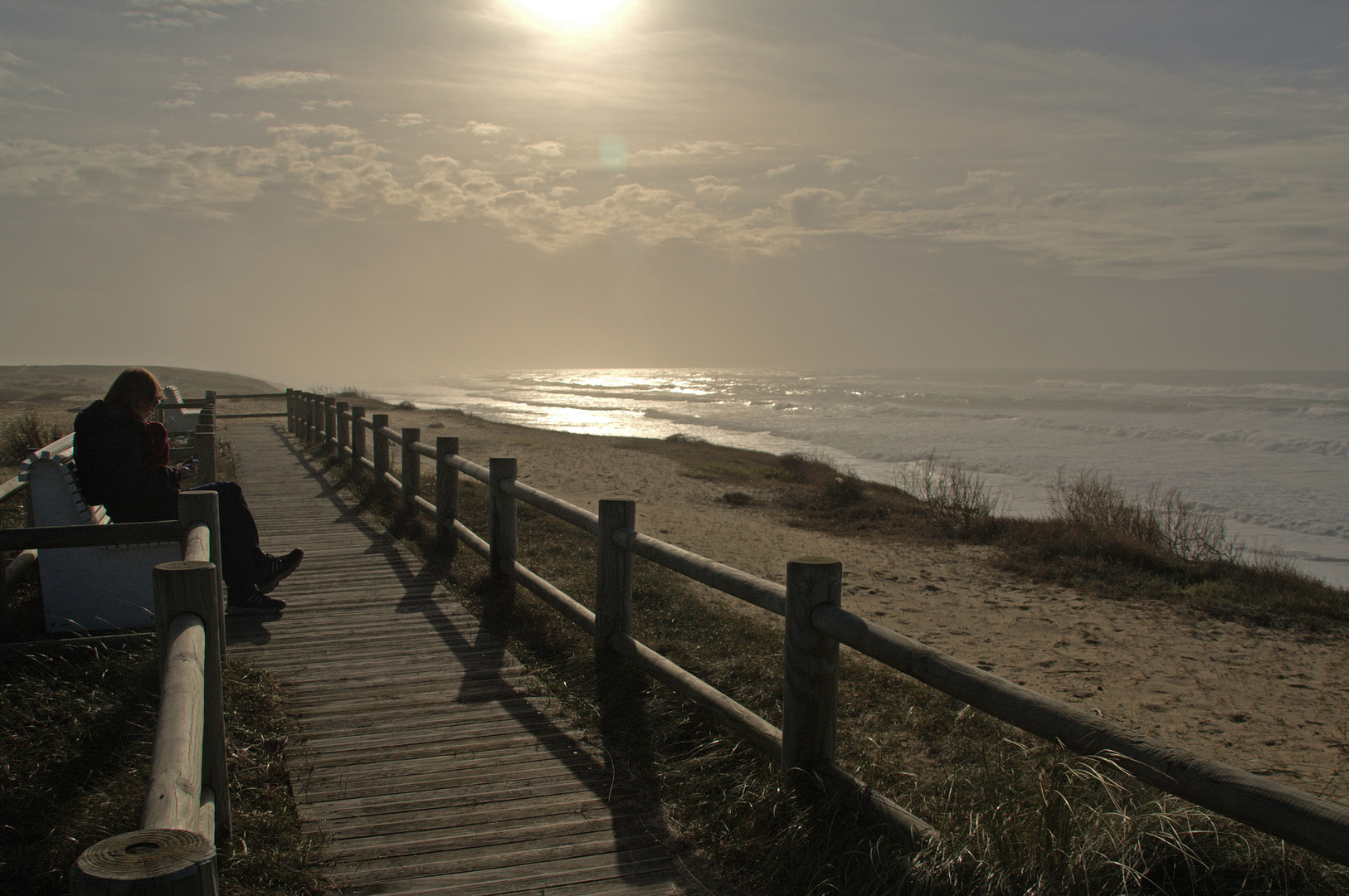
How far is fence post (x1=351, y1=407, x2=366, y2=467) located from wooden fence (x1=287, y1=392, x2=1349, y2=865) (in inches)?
270

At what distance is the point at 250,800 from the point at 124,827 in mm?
483

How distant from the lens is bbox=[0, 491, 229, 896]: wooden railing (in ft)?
4.16

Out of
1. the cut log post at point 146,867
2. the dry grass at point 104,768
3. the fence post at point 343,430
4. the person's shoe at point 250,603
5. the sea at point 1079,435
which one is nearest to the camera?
the cut log post at point 146,867

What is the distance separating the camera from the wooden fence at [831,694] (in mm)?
2020

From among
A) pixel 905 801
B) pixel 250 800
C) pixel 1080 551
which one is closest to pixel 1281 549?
pixel 1080 551

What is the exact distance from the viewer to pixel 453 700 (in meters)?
4.56

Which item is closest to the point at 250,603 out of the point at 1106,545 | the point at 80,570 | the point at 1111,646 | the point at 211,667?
the point at 80,570

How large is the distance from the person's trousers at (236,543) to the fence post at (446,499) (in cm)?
208

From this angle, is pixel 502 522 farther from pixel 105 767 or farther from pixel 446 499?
pixel 105 767

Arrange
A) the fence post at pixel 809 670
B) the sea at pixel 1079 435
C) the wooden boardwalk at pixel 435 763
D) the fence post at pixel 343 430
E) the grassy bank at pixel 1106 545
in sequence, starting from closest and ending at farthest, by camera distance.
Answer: the wooden boardwalk at pixel 435 763 → the fence post at pixel 809 670 → the grassy bank at pixel 1106 545 → the fence post at pixel 343 430 → the sea at pixel 1079 435

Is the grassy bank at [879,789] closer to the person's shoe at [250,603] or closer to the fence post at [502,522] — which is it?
the fence post at [502,522]

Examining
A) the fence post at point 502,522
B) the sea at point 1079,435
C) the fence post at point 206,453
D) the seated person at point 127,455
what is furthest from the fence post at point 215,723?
the sea at point 1079,435

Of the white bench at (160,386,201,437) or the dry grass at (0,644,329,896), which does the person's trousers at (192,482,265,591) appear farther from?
the white bench at (160,386,201,437)

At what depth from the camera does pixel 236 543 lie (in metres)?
5.95
